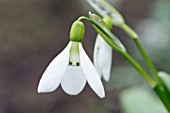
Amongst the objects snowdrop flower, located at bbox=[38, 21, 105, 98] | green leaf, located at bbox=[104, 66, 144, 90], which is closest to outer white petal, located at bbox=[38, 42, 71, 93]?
snowdrop flower, located at bbox=[38, 21, 105, 98]

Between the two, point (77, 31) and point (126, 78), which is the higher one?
point (77, 31)

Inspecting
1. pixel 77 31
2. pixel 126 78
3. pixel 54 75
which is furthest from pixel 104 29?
pixel 126 78

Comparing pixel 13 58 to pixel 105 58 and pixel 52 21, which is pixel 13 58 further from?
pixel 105 58

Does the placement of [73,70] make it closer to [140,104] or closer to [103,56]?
[103,56]

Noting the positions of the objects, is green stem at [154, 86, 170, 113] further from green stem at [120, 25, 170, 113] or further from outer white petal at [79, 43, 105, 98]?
outer white petal at [79, 43, 105, 98]

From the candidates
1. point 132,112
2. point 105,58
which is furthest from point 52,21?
point 105,58
